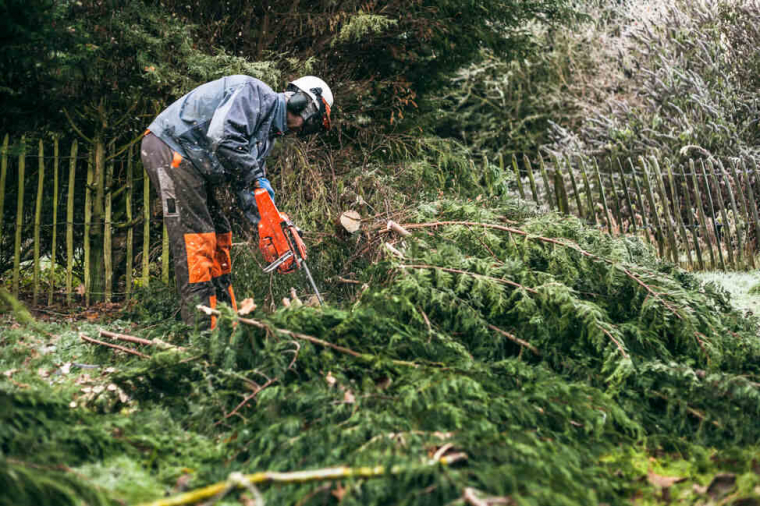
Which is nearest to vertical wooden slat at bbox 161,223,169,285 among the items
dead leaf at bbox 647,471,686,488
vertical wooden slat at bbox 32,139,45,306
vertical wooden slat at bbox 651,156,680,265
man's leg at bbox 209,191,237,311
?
vertical wooden slat at bbox 32,139,45,306

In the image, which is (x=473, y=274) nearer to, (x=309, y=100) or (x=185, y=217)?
(x=309, y=100)

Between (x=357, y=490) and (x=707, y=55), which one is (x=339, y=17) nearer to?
(x=357, y=490)

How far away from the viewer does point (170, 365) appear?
2510mm

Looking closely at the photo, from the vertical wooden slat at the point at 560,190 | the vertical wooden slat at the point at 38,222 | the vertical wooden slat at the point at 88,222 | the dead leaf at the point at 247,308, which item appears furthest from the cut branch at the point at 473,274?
the vertical wooden slat at the point at 560,190

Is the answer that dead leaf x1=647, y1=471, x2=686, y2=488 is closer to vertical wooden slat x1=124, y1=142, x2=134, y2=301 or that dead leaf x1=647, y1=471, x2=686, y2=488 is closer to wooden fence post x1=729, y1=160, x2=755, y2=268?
vertical wooden slat x1=124, y1=142, x2=134, y2=301

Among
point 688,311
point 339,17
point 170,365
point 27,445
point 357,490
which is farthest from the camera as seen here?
point 339,17

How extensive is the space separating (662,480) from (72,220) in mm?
5203

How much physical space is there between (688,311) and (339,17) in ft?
14.2

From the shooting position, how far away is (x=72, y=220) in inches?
208

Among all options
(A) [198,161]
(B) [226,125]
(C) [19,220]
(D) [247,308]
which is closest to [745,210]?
(B) [226,125]

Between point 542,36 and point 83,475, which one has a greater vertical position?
point 542,36

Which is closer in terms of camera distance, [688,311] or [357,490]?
[357,490]

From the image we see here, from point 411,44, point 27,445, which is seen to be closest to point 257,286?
point 27,445

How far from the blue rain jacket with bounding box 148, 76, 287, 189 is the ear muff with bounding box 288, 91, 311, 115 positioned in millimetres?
57
